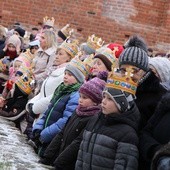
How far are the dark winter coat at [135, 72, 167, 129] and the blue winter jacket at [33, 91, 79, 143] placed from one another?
1283 mm

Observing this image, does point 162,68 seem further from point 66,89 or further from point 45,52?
point 45,52

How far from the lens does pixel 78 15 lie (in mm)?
14516

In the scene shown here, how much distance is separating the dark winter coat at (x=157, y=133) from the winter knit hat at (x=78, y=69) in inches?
81.7

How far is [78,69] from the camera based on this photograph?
6.04 m

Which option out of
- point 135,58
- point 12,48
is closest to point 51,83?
point 135,58

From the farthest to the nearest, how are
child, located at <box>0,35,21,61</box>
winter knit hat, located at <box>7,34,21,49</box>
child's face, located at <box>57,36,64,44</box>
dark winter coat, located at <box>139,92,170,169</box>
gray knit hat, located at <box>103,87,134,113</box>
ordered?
winter knit hat, located at <box>7,34,21,49</box>
child, located at <box>0,35,21,61</box>
child's face, located at <box>57,36,64,44</box>
gray knit hat, located at <box>103,87,134,113</box>
dark winter coat, located at <box>139,92,170,169</box>

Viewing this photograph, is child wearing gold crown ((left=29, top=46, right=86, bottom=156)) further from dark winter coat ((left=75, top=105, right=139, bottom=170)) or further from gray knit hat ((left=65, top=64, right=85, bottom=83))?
dark winter coat ((left=75, top=105, right=139, bottom=170))

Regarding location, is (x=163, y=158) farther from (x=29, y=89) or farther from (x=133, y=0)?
(x=133, y=0)

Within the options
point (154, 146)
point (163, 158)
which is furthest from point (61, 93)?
point (163, 158)

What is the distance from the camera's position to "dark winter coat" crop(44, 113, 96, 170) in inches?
192

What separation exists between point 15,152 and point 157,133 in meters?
2.19

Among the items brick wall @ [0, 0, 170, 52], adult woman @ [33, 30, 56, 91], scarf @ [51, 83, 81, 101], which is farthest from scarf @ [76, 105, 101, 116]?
brick wall @ [0, 0, 170, 52]

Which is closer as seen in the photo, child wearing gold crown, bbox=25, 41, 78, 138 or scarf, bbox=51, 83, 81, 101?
scarf, bbox=51, 83, 81, 101

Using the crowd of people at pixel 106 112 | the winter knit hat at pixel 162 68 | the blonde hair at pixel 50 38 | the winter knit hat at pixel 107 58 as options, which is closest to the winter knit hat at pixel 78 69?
the crowd of people at pixel 106 112
